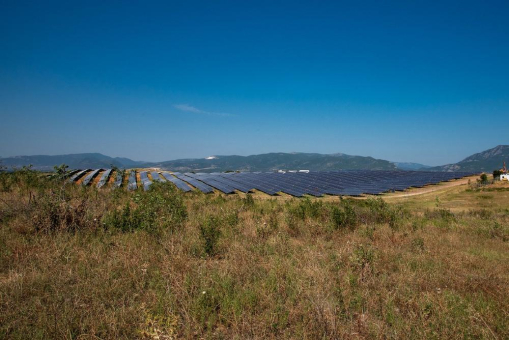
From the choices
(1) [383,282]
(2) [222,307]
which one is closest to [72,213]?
(2) [222,307]

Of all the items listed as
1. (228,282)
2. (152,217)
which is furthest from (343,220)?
(152,217)

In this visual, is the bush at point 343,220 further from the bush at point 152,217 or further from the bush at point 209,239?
the bush at point 152,217

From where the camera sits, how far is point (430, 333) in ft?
12.4

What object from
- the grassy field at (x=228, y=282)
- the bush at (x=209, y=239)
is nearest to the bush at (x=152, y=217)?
the grassy field at (x=228, y=282)

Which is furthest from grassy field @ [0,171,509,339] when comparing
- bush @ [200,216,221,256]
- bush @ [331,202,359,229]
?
bush @ [331,202,359,229]

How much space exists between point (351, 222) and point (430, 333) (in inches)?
269

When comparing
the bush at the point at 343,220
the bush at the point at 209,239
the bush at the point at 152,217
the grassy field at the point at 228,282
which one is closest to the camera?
the grassy field at the point at 228,282

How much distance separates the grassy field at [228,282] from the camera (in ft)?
12.6

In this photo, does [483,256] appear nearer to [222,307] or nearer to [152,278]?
[222,307]

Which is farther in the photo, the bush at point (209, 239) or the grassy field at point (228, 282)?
the bush at point (209, 239)

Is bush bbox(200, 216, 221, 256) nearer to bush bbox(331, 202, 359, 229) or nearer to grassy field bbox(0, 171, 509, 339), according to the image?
grassy field bbox(0, 171, 509, 339)

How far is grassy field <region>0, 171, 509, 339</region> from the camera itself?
151 inches

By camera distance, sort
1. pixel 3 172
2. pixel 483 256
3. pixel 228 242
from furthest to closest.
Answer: pixel 3 172 → pixel 228 242 → pixel 483 256

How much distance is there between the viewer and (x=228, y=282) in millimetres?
4938
